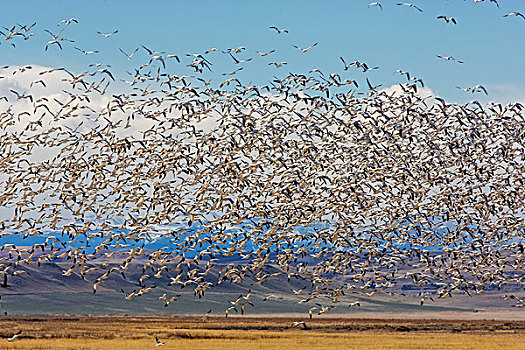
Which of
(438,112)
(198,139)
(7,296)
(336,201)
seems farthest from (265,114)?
(7,296)

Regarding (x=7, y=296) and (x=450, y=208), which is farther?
(x=7, y=296)

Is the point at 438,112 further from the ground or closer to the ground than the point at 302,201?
further from the ground

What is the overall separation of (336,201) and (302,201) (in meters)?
3.33

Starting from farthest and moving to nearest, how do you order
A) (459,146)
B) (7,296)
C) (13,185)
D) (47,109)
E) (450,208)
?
(7,296) < (450,208) < (459,146) < (13,185) < (47,109)

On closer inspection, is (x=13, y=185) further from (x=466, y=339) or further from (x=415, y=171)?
(x=466, y=339)

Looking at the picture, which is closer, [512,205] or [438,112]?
[438,112]

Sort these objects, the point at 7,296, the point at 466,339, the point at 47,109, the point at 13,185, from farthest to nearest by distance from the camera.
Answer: the point at 7,296, the point at 466,339, the point at 13,185, the point at 47,109

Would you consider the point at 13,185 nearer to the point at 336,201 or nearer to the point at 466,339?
the point at 336,201

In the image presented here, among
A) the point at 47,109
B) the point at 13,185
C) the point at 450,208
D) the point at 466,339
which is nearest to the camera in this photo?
the point at 47,109

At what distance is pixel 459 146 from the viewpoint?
37125 mm

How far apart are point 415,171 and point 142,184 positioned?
13.9 m

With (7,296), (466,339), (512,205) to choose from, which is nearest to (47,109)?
(512,205)

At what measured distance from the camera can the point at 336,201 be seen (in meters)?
37.6

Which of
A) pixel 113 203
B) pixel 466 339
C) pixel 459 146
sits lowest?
pixel 466 339
